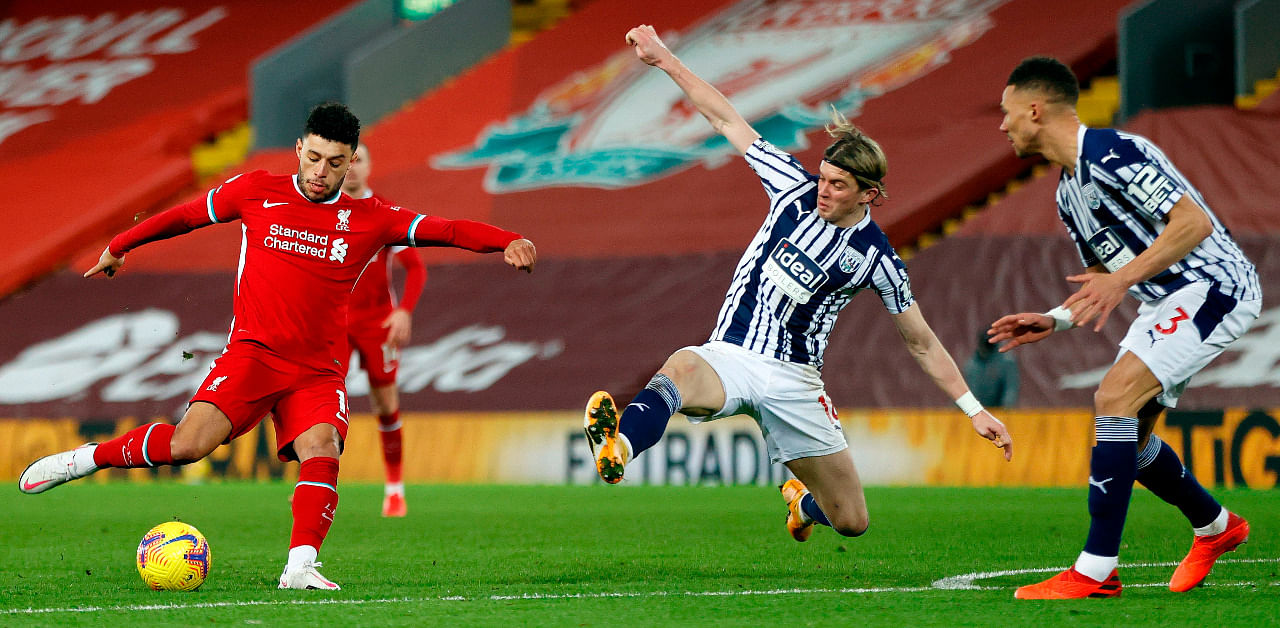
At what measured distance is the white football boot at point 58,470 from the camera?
6.04 m

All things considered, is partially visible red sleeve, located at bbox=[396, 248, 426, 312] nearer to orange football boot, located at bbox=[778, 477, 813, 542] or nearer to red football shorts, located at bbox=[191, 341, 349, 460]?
orange football boot, located at bbox=[778, 477, 813, 542]

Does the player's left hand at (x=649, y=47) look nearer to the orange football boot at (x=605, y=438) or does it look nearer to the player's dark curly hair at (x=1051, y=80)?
the player's dark curly hair at (x=1051, y=80)

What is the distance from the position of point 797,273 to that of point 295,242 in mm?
2115

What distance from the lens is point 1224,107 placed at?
1694cm

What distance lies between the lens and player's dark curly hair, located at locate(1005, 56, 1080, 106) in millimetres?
5691

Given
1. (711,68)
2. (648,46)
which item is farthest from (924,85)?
(648,46)

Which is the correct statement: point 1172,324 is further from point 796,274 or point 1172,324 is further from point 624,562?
point 624,562

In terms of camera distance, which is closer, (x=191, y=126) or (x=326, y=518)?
(x=326, y=518)

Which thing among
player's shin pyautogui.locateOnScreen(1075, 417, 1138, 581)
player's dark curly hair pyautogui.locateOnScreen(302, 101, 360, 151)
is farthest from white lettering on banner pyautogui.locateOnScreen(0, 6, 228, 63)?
player's shin pyautogui.locateOnScreen(1075, 417, 1138, 581)

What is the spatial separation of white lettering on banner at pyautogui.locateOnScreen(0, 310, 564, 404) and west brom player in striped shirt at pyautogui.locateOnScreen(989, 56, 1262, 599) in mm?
10710

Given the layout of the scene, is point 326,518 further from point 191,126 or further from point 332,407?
point 191,126

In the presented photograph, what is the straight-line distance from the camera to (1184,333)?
561 centimetres

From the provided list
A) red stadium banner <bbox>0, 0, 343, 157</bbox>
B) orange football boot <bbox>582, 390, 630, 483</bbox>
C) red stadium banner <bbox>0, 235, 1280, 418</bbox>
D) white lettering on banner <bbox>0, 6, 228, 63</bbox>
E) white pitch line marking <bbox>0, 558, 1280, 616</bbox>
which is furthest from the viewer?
white lettering on banner <bbox>0, 6, 228, 63</bbox>

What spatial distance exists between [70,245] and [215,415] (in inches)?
620
